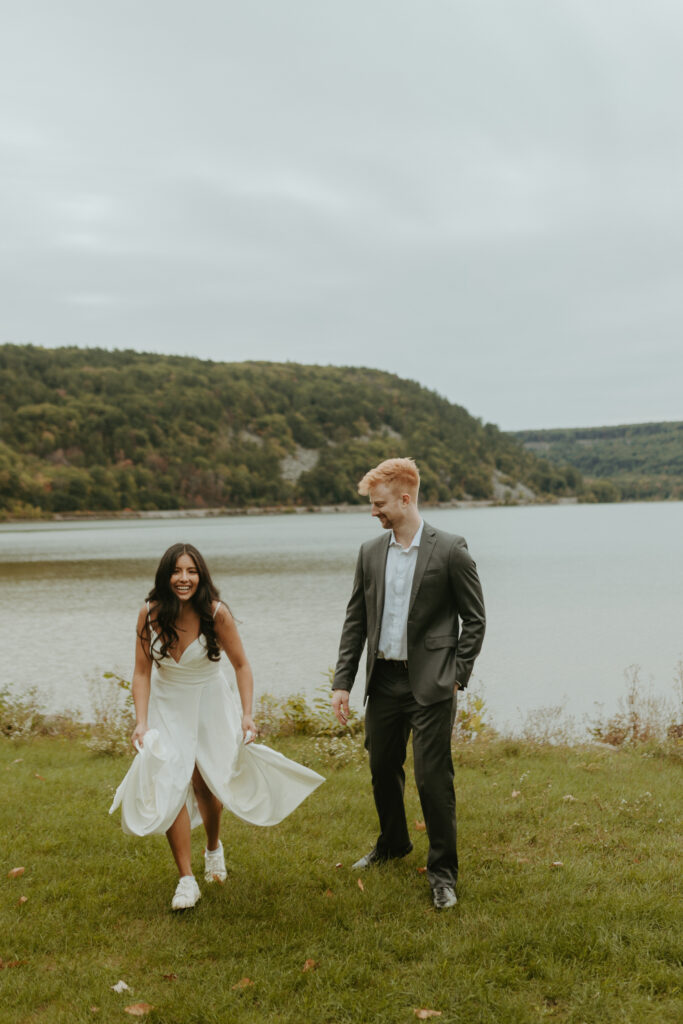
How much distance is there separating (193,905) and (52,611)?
22901mm

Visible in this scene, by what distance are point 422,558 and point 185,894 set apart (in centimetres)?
232

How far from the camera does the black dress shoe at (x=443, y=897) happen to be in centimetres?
464

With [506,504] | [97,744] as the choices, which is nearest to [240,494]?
[506,504]

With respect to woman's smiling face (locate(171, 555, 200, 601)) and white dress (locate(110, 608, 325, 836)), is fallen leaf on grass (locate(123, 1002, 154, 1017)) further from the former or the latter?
woman's smiling face (locate(171, 555, 200, 601))

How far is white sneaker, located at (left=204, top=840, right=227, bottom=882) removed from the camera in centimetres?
512

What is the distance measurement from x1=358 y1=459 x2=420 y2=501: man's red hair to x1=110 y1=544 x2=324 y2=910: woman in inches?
42.3

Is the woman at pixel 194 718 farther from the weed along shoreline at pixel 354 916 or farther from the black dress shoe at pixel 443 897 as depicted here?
the black dress shoe at pixel 443 897

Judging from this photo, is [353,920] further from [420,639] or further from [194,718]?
[420,639]

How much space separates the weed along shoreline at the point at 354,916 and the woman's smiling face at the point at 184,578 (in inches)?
71.2

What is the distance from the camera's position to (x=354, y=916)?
463 cm

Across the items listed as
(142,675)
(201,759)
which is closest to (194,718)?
(201,759)

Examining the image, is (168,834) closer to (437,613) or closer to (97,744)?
(437,613)

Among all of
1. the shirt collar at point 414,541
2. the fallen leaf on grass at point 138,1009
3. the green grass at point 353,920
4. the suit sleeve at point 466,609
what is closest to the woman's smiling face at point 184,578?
the shirt collar at point 414,541

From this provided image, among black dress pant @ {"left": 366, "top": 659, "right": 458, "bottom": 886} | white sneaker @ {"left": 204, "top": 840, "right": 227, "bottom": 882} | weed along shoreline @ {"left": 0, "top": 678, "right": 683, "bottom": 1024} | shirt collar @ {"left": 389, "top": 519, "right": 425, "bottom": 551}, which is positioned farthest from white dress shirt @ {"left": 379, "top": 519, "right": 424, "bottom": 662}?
white sneaker @ {"left": 204, "top": 840, "right": 227, "bottom": 882}
